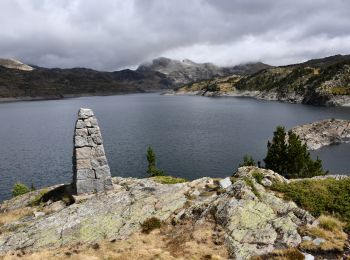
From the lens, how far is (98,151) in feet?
125

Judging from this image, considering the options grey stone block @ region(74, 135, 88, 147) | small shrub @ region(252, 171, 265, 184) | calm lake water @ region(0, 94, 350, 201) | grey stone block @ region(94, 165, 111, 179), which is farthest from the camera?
calm lake water @ region(0, 94, 350, 201)

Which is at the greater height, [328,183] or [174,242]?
[328,183]

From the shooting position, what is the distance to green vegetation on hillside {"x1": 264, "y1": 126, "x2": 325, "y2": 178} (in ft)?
250

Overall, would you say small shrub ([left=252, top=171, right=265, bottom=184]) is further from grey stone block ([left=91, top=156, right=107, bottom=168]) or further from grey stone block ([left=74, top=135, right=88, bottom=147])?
grey stone block ([left=74, top=135, right=88, bottom=147])

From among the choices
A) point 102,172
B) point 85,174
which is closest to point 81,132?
point 85,174

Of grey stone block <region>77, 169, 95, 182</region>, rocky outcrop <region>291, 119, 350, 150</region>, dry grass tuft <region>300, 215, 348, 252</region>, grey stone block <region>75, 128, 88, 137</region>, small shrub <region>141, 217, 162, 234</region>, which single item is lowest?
rocky outcrop <region>291, 119, 350, 150</region>

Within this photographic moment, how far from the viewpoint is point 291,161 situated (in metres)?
77.8

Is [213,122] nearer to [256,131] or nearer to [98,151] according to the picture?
[256,131]

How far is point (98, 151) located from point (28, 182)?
6699 centimetres

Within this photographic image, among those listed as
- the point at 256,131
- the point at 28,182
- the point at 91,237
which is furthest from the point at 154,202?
the point at 256,131

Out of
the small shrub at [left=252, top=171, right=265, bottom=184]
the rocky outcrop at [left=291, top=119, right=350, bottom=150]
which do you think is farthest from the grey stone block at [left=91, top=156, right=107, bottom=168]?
the rocky outcrop at [left=291, top=119, right=350, bottom=150]

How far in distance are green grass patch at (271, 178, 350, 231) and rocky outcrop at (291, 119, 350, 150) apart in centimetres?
9570

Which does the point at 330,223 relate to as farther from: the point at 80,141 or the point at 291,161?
the point at 291,161

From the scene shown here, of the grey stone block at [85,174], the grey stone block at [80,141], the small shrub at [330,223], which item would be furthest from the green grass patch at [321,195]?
the grey stone block at [80,141]
